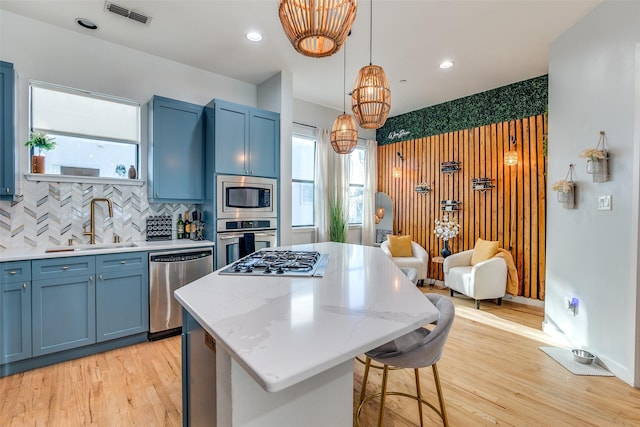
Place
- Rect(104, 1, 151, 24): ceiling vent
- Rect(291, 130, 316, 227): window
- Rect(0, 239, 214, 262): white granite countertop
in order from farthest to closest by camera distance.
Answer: Rect(291, 130, 316, 227): window, Rect(104, 1, 151, 24): ceiling vent, Rect(0, 239, 214, 262): white granite countertop

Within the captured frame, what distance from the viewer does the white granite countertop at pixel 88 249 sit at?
2469 mm

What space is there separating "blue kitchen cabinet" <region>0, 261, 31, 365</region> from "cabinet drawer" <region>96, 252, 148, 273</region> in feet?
1.55

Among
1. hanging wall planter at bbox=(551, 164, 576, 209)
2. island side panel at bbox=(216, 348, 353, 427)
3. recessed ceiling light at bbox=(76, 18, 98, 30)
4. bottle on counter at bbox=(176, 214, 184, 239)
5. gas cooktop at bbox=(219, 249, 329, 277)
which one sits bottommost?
island side panel at bbox=(216, 348, 353, 427)

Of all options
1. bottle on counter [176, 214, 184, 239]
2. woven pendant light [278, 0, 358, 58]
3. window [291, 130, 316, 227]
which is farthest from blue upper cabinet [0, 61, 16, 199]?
window [291, 130, 316, 227]

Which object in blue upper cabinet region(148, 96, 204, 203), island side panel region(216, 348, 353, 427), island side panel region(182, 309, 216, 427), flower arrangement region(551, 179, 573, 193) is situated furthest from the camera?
blue upper cabinet region(148, 96, 204, 203)

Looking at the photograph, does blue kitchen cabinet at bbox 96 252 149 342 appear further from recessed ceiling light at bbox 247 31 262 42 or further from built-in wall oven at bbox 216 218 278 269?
recessed ceiling light at bbox 247 31 262 42

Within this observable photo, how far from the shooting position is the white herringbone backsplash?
2.84 metres

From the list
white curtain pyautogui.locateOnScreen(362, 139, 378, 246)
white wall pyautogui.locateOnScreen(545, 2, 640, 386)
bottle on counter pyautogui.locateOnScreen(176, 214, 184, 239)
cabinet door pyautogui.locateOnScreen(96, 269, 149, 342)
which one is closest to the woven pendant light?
white wall pyautogui.locateOnScreen(545, 2, 640, 386)

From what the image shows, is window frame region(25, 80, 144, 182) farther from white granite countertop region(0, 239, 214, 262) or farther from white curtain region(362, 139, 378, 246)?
white curtain region(362, 139, 378, 246)

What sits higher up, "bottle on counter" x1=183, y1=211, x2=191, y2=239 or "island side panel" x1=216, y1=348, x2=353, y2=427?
"bottle on counter" x1=183, y1=211, x2=191, y2=239

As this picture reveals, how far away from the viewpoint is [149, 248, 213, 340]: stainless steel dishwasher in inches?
120

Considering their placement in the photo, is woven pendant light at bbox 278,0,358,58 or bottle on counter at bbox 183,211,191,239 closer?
woven pendant light at bbox 278,0,358,58

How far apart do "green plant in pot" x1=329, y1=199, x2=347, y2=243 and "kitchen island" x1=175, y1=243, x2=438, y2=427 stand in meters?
3.74

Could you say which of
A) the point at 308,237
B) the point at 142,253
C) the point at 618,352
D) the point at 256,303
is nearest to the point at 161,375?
the point at 142,253
